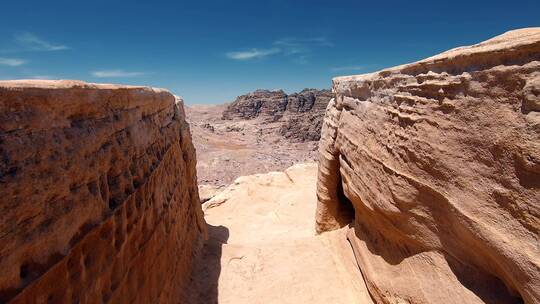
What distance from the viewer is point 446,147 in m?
3.67

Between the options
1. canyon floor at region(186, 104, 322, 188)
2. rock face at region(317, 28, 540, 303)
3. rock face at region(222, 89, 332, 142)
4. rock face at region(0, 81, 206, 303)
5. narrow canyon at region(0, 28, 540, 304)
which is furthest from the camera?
rock face at region(222, 89, 332, 142)

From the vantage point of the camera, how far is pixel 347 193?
6.57 meters

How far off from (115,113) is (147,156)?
0.97 metres

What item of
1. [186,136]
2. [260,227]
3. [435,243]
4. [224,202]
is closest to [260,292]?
[435,243]

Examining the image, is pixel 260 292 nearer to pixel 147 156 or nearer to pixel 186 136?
pixel 147 156

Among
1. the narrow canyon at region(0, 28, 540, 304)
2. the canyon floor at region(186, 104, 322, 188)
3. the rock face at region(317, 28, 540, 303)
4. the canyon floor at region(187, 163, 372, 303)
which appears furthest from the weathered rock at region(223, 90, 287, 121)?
the rock face at region(317, 28, 540, 303)

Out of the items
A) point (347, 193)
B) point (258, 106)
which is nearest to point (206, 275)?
point (347, 193)

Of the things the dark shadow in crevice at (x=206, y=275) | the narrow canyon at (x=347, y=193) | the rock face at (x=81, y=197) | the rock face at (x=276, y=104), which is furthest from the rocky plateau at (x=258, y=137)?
the rock face at (x=81, y=197)

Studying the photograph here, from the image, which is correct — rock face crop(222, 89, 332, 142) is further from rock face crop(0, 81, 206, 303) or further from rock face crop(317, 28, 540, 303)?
rock face crop(0, 81, 206, 303)

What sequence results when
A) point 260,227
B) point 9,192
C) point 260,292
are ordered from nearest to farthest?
point 9,192, point 260,292, point 260,227

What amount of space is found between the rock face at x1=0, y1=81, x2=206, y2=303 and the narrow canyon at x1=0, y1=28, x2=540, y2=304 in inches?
0.5

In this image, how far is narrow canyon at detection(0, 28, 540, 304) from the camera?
2.22 meters

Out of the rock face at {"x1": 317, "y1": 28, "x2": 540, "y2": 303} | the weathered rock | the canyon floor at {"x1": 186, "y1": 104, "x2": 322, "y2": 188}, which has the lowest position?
the canyon floor at {"x1": 186, "y1": 104, "x2": 322, "y2": 188}

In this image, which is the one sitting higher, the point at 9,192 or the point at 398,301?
the point at 9,192
